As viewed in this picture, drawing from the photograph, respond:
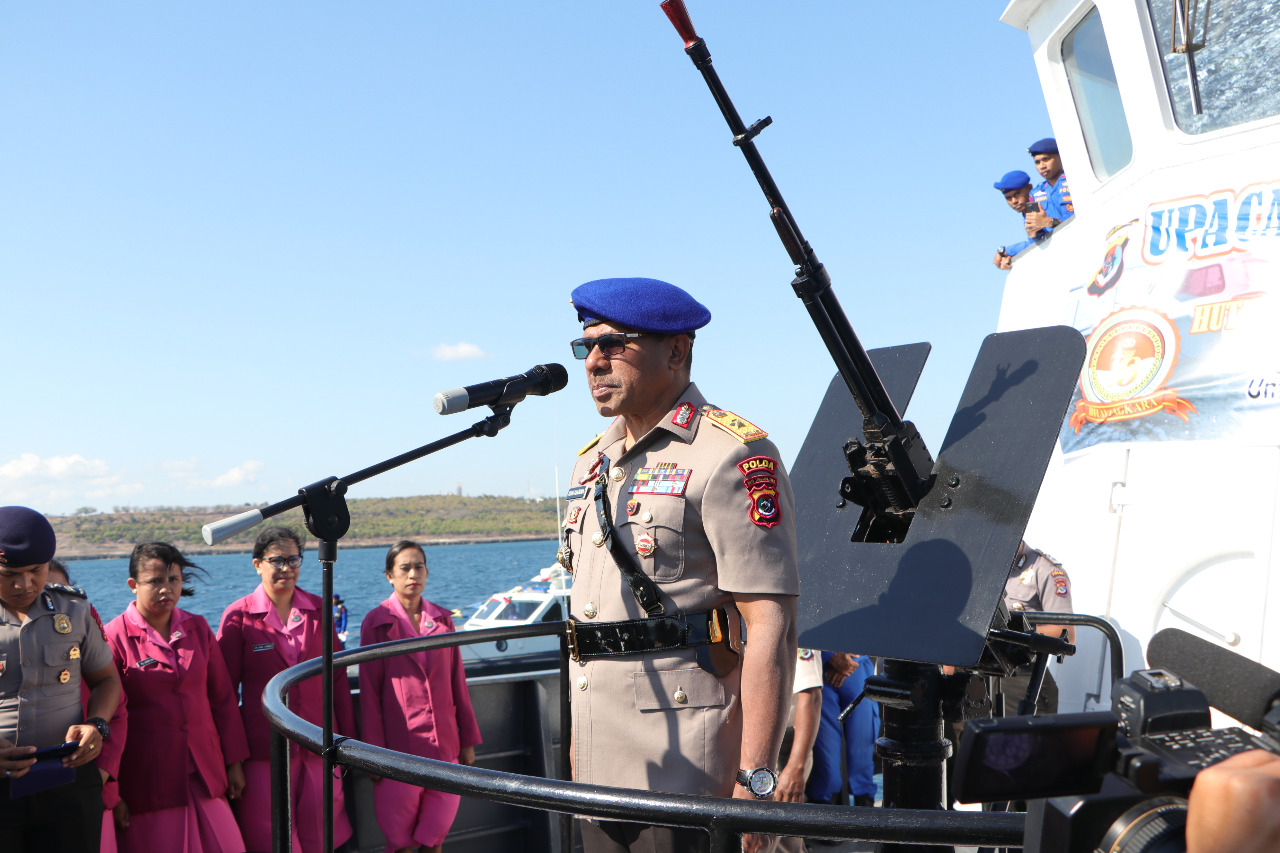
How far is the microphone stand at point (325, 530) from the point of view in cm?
167

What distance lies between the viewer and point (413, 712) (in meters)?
4.57

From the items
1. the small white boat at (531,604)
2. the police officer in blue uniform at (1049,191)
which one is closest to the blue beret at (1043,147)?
the police officer in blue uniform at (1049,191)

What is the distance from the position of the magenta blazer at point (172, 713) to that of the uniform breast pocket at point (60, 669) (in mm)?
346

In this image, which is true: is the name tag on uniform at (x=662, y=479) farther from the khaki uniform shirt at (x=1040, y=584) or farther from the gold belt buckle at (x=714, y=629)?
the khaki uniform shirt at (x=1040, y=584)

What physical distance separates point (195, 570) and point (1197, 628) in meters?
4.26

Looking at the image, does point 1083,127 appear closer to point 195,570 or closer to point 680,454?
point 680,454

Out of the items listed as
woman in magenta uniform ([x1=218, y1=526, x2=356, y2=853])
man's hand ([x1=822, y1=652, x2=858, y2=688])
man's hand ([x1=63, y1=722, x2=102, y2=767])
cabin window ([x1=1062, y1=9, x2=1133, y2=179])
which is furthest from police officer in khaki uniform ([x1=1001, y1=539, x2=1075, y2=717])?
man's hand ([x1=63, y1=722, x2=102, y2=767])

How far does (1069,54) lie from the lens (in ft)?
17.0

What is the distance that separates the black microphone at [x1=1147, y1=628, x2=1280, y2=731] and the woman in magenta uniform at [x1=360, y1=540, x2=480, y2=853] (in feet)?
12.0

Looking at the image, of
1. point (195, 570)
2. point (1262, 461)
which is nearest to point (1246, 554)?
point (1262, 461)

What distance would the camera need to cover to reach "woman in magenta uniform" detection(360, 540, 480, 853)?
14.5ft

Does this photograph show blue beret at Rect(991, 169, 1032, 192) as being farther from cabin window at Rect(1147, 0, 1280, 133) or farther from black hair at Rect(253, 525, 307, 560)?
black hair at Rect(253, 525, 307, 560)

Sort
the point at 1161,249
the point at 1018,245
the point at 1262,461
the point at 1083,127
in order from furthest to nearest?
1. the point at 1018,245
2. the point at 1083,127
3. the point at 1161,249
4. the point at 1262,461

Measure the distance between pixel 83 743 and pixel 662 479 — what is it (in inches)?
106
